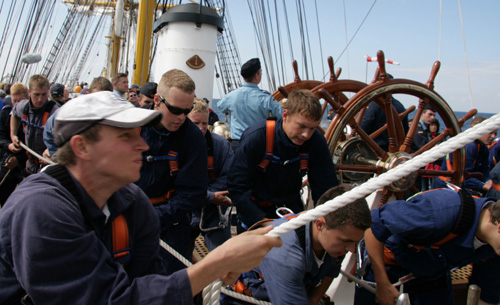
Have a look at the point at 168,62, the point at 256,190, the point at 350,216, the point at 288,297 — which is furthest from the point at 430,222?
the point at 168,62

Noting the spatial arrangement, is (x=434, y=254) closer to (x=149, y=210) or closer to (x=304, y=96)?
(x=304, y=96)

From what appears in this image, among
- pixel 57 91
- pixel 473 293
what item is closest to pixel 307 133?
pixel 473 293

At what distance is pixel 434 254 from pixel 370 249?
0.38 meters

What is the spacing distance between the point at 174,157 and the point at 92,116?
4.37ft

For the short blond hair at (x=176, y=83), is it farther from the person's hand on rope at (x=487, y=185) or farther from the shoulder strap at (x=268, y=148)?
the person's hand on rope at (x=487, y=185)

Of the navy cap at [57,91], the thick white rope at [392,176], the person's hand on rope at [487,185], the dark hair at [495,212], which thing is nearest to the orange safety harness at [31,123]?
the navy cap at [57,91]

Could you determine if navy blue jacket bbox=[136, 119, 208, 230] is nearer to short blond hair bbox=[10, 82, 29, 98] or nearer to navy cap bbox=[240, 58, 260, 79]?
navy cap bbox=[240, 58, 260, 79]

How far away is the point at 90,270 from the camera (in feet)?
3.64

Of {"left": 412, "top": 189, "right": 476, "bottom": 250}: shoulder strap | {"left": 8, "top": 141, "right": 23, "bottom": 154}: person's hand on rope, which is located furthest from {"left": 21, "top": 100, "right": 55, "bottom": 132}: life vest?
{"left": 412, "top": 189, "right": 476, "bottom": 250}: shoulder strap

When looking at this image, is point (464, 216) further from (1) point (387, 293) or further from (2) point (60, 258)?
(2) point (60, 258)

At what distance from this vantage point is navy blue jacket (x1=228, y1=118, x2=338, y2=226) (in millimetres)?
2619

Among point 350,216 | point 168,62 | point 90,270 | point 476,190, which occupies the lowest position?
point 476,190

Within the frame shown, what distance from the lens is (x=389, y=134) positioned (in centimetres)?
372

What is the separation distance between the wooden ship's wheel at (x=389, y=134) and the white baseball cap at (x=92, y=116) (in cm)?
228
